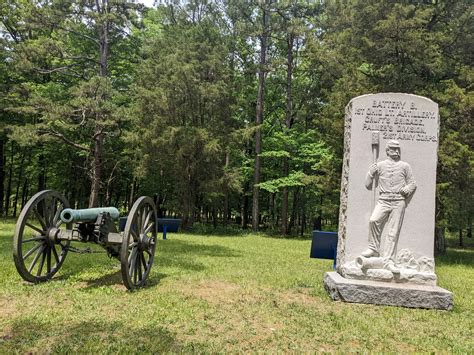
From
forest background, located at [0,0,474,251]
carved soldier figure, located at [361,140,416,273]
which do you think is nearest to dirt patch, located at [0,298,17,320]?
carved soldier figure, located at [361,140,416,273]

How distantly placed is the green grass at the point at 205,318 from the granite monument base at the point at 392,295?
7.8 inches

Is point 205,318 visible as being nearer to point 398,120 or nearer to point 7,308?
point 7,308

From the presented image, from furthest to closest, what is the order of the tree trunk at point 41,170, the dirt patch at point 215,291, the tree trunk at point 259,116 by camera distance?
the tree trunk at point 41,170
the tree trunk at point 259,116
the dirt patch at point 215,291

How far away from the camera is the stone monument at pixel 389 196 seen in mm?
6289

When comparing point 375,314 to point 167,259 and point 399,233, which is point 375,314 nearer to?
point 399,233

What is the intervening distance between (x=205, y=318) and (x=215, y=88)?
16.0 m

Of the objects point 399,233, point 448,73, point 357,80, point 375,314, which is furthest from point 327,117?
point 375,314

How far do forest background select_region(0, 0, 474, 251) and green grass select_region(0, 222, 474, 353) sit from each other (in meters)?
7.82

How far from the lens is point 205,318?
15.8ft

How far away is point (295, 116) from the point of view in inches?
960

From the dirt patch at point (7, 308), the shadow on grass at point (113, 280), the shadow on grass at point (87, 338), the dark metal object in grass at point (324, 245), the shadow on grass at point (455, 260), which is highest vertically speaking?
the dark metal object in grass at point (324, 245)

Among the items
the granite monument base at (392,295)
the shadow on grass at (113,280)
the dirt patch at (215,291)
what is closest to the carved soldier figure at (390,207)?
the granite monument base at (392,295)

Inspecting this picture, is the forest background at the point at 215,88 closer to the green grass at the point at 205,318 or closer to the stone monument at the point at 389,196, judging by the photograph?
the stone monument at the point at 389,196

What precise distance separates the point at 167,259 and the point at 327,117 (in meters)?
9.51
